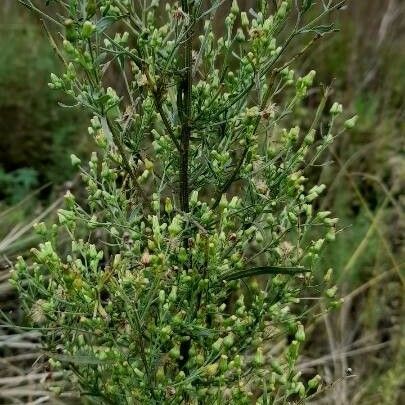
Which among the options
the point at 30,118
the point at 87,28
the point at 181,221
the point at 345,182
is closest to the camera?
the point at 87,28

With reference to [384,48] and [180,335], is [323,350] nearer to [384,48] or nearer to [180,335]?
[180,335]

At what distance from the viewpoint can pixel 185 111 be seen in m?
1.54

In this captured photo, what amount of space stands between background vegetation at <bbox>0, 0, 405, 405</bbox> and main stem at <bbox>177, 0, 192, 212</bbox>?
3.49 feet

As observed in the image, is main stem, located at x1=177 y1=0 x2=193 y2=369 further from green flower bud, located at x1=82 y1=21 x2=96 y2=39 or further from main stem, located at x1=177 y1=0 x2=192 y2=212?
green flower bud, located at x1=82 y1=21 x2=96 y2=39

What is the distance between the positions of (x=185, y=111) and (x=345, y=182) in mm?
2858

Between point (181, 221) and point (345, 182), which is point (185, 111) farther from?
point (345, 182)

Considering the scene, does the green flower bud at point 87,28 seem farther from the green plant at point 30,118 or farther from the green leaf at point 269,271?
the green plant at point 30,118

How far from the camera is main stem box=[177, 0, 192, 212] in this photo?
147cm

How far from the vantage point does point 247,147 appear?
1.54 m

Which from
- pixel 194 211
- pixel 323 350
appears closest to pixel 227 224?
pixel 194 211

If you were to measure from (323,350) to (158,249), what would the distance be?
7.57 ft

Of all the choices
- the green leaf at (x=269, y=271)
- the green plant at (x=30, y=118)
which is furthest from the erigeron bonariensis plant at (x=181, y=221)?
the green plant at (x=30, y=118)

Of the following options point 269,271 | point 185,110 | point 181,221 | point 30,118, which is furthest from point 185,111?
point 30,118

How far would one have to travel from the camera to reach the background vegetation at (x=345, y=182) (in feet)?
10.9
